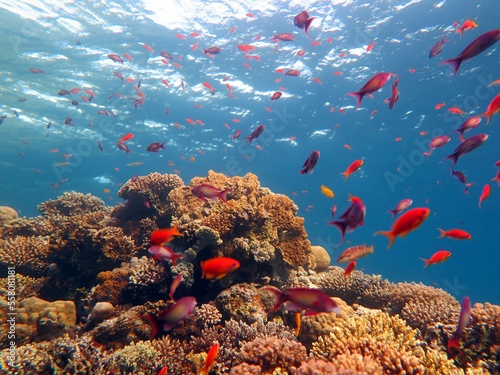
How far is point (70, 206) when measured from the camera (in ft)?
36.7

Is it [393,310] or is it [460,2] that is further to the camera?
[460,2]

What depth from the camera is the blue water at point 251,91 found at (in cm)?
1817

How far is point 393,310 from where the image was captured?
709 cm

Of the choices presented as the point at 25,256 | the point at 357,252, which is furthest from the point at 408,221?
the point at 25,256

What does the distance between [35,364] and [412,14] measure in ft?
77.6

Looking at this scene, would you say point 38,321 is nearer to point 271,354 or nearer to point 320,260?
point 271,354

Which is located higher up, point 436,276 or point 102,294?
point 436,276

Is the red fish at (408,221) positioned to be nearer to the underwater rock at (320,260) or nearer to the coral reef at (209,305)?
the coral reef at (209,305)

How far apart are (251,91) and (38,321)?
2350 centimetres

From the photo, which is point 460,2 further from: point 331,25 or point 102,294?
point 102,294

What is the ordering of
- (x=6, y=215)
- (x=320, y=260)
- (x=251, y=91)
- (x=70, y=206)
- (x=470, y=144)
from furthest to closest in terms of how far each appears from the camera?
(x=251, y=91) → (x=70, y=206) → (x=6, y=215) → (x=320, y=260) → (x=470, y=144)

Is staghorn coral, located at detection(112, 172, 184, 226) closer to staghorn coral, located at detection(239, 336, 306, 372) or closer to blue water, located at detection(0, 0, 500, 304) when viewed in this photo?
staghorn coral, located at detection(239, 336, 306, 372)

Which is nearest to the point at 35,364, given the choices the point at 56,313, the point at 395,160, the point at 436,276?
the point at 56,313

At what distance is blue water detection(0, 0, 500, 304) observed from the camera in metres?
18.2
